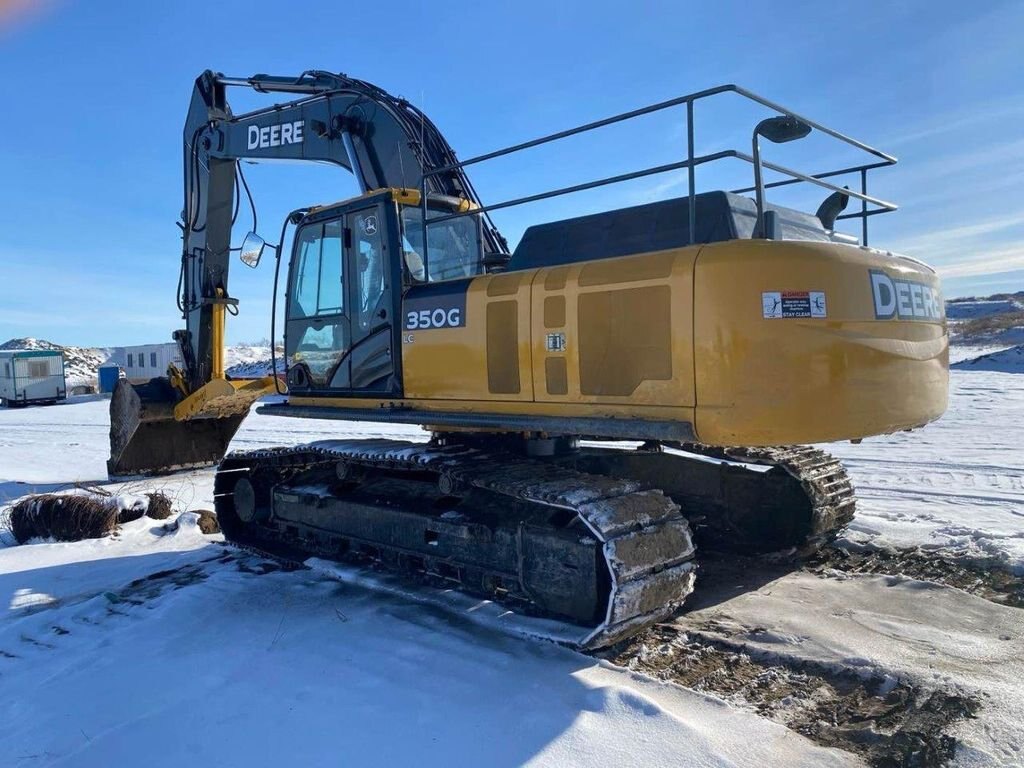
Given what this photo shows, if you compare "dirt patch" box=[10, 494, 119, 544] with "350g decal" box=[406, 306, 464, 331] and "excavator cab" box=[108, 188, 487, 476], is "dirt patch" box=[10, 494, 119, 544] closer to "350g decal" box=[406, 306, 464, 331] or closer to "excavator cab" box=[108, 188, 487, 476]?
"excavator cab" box=[108, 188, 487, 476]

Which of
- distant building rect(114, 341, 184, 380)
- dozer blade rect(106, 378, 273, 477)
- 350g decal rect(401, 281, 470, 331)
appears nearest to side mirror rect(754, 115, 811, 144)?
350g decal rect(401, 281, 470, 331)

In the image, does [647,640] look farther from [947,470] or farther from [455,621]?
[947,470]

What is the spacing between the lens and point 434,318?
5.16 meters

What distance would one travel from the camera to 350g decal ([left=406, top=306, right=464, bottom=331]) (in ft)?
16.5

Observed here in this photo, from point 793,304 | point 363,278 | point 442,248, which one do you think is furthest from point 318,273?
point 793,304

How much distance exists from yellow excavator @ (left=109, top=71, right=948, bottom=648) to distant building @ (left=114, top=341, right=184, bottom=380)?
36821 mm

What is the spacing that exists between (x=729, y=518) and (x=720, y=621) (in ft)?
4.82

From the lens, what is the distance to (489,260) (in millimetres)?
5449

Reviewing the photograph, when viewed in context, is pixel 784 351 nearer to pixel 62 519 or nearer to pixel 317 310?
pixel 317 310

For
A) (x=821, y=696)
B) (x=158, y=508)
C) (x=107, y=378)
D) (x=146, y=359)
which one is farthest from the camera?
(x=146, y=359)

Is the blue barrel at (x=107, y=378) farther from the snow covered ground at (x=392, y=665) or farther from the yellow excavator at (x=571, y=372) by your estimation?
the yellow excavator at (x=571, y=372)

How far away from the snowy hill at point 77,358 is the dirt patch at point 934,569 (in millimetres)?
45529

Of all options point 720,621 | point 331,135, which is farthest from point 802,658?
point 331,135

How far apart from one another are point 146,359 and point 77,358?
2366 centimetres
